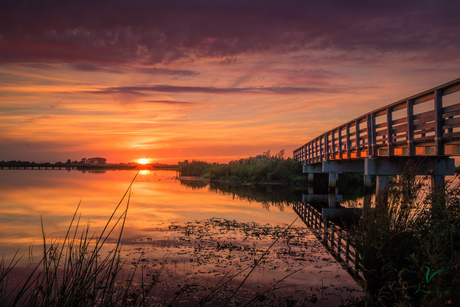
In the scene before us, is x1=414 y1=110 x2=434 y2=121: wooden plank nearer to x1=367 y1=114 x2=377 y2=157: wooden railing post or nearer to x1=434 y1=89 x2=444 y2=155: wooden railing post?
x1=434 y1=89 x2=444 y2=155: wooden railing post

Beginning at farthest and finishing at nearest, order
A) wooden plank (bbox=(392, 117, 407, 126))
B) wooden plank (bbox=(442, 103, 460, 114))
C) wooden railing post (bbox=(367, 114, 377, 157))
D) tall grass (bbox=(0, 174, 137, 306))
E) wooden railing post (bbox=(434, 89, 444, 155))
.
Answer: wooden railing post (bbox=(367, 114, 377, 157))
wooden plank (bbox=(392, 117, 407, 126))
wooden railing post (bbox=(434, 89, 444, 155))
wooden plank (bbox=(442, 103, 460, 114))
tall grass (bbox=(0, 174, 137, 306))

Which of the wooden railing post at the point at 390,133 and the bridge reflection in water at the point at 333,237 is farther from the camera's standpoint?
the wooden railing post at the point at 390,133

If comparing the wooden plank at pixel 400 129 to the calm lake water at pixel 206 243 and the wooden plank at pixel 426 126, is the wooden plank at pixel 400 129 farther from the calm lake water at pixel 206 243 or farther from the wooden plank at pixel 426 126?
the calm lake water at pixel 206 243

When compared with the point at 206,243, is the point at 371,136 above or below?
above

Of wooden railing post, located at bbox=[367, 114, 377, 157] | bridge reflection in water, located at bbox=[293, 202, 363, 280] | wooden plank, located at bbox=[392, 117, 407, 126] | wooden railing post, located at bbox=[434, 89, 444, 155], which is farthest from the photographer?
wooden railing post, located at bbox=[367, 114, 377, 157]

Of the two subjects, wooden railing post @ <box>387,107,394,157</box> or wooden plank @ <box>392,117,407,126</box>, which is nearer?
wooden plank @ <box>392,117,407,126</box>

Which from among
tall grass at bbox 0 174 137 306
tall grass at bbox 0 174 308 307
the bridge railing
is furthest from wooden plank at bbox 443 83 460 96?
tall grass at bbox 0 174 137 306

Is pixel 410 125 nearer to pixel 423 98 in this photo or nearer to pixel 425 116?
pixel 425 116

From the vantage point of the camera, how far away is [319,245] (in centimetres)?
1081

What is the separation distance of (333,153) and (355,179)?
14.6 metres

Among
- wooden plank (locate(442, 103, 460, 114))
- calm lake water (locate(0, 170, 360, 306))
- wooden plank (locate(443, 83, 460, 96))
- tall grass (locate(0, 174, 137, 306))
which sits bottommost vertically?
calm lake water (locate(0, 170, 360, 306))

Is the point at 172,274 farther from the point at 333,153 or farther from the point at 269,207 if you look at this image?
the point at 333,153

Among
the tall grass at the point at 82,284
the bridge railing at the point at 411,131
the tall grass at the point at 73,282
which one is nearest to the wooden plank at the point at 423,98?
the bridge railing at the point at 411,131

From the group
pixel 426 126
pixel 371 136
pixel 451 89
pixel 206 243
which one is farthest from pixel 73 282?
pixel 371 136
